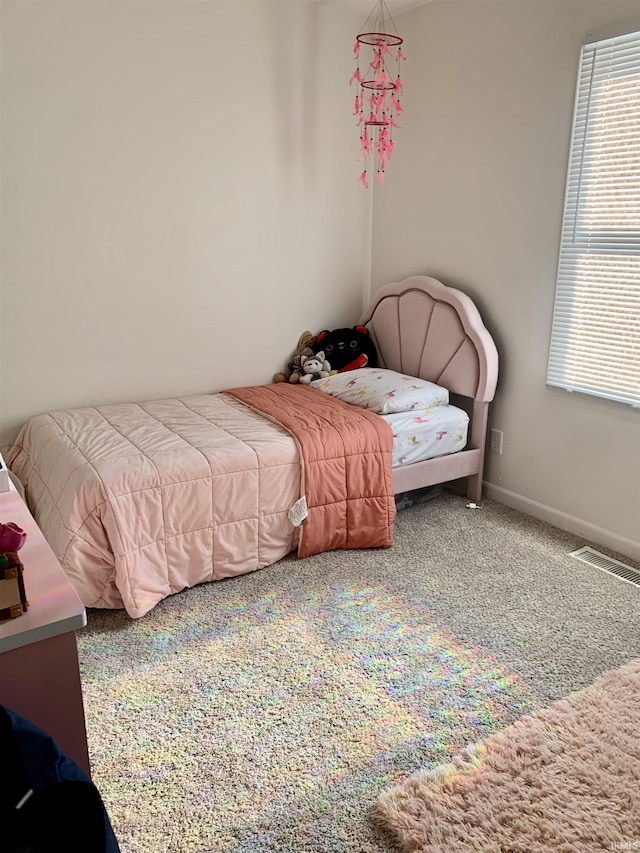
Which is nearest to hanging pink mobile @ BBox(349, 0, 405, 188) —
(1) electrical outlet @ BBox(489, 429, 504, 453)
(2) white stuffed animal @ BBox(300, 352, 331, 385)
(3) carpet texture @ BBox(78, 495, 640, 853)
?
(2) white stuffed animal @ BBox(300, 352, 331, 385)

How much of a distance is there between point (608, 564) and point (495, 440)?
33.6 inches

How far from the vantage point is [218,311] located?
11.8 feet

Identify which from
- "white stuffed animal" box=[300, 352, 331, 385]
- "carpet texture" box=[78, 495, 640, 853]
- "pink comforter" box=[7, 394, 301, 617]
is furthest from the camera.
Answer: "white stuffed animal" box=[300, 352, 331, 385]

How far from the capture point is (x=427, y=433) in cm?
314

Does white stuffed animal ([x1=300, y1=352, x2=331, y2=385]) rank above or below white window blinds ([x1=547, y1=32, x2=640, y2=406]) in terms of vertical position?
below

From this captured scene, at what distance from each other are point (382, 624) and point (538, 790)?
0.82m

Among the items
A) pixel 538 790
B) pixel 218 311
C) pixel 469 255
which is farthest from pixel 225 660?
pixel 469 255

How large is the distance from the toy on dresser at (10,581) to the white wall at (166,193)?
6.98ft

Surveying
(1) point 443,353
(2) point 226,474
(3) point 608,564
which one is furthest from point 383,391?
(3) point 608,564

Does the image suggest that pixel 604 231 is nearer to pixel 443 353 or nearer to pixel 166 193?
pixel 443 353

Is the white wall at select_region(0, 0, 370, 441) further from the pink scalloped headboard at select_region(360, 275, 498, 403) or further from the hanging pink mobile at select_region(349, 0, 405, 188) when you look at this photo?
the pink scalloped headboard at select_region(360, 275, 498, 403)

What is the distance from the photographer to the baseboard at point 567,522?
2.87 metres

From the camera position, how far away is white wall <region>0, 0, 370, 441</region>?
298 centimetres

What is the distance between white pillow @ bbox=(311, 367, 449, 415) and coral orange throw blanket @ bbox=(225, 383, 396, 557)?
0.52 ft
